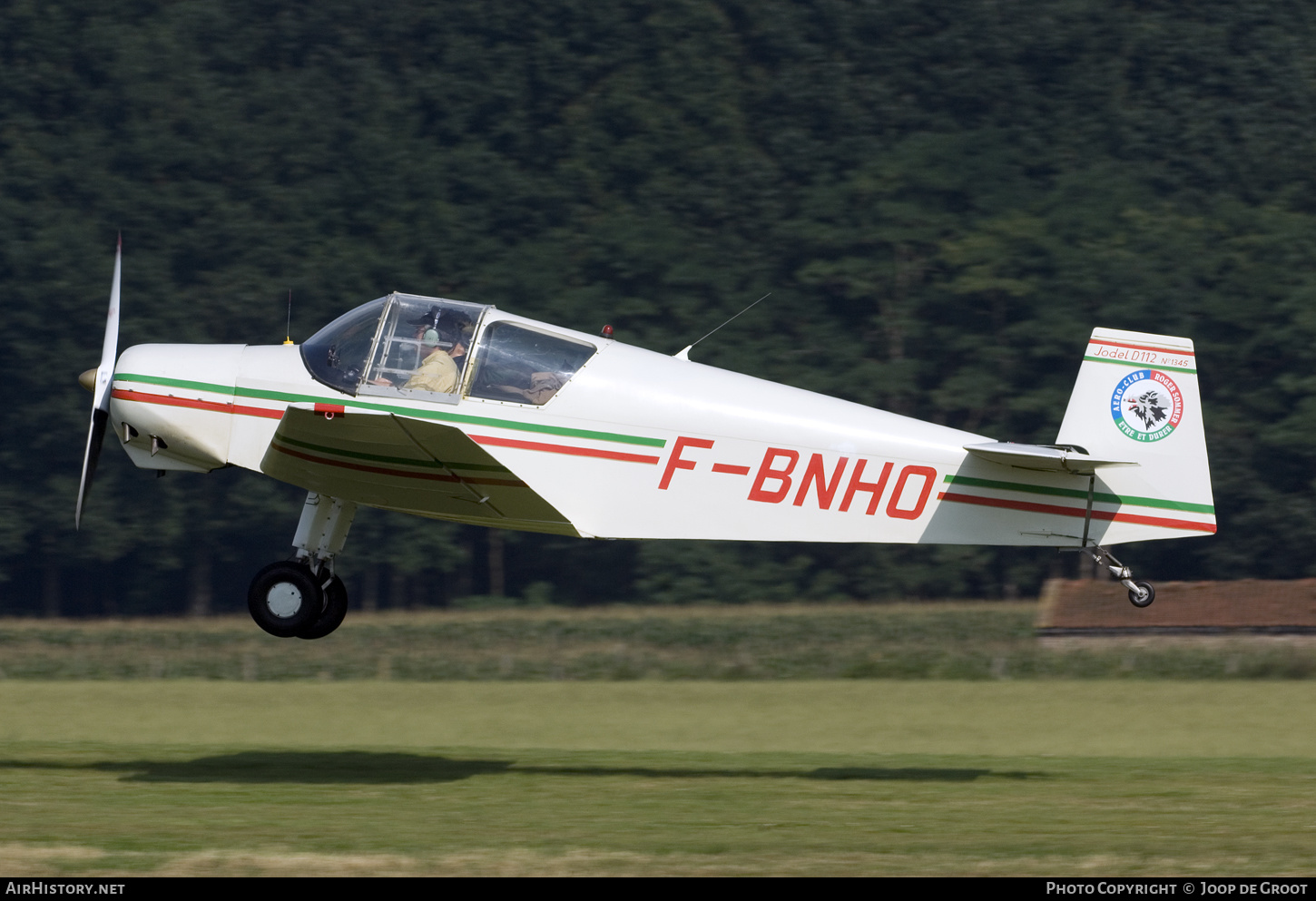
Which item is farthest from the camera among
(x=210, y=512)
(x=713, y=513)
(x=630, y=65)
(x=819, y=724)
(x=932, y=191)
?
(x=630, y=65)

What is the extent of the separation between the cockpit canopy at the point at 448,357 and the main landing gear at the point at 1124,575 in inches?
145

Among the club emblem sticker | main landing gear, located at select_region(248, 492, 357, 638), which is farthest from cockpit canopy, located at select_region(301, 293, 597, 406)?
the club emblem sticker

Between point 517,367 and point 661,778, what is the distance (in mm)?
3423

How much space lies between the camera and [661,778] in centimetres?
1207

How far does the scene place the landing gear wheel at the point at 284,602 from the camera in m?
11.2

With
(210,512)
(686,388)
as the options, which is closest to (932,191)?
(210,512)

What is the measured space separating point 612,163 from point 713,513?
38906 millimetres

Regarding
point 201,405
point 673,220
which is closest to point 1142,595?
point 201,405

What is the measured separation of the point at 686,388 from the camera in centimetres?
1085

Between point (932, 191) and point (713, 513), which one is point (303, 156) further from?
point (713, 513)

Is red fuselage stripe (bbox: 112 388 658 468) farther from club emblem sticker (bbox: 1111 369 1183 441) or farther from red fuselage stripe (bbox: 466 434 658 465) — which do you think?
club emblem sticker (bbox: 1111 369 1183 441)

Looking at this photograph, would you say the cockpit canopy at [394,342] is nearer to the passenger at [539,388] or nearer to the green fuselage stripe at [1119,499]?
the passenger at [539,388]

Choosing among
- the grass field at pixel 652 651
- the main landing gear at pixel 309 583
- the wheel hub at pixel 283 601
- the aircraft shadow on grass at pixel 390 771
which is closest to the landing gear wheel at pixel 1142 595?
the aircraft shadow on grass at pixel 390 771

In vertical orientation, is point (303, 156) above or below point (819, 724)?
above
